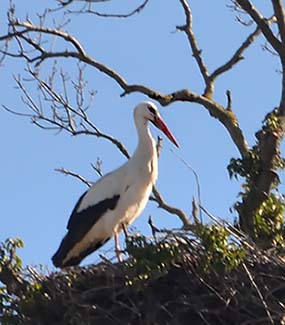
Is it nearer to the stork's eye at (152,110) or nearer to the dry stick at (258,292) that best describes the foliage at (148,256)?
the dry stick at (258,292)

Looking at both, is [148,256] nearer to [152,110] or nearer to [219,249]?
[219,249]

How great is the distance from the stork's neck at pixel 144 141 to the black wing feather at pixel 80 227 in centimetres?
45

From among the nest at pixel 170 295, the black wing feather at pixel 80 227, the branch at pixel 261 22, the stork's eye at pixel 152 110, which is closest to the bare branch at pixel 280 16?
the branch at pixel 261 22

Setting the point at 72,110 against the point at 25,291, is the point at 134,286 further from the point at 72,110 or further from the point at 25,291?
the point at 72,110

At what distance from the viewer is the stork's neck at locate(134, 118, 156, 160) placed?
50.9ft

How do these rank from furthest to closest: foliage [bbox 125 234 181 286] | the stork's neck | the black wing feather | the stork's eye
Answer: the stork's eye < the stork's neck < the black wing feather < foliage [bbox 125 234 181 286]

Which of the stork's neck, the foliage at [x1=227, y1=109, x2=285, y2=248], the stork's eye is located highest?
the stork's eye

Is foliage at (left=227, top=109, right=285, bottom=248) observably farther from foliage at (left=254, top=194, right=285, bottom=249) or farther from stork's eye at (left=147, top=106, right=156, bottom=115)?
stork's eye at (left=147, top=106, right=156, bottom=115)

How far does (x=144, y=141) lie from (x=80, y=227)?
37.3 inches

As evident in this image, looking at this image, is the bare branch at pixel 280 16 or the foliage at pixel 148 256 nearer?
the foliage at pixel 148 256

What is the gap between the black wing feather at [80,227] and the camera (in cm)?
1523

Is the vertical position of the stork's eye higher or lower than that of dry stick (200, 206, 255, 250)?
higher

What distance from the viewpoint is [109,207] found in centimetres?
1533

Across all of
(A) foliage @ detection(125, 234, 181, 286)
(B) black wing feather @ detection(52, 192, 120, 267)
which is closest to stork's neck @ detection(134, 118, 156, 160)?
(B) black wing feather @ detection(52, 192, 120, 267)
